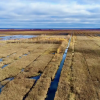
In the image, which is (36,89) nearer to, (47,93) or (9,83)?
(47,93)

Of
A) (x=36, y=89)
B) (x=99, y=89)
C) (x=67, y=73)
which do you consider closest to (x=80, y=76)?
(x=67, y=73)

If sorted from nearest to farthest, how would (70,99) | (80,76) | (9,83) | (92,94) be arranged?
(70,99), (92,94), (9,83), (80,76)

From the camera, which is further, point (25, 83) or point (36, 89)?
point (25, 83)

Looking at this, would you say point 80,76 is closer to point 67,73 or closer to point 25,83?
point 67,73

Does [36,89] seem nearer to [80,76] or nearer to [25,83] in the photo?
[25,83]

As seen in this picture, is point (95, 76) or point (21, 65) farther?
point (21, 65)

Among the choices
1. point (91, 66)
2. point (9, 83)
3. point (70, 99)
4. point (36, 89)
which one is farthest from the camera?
point (91, 66)

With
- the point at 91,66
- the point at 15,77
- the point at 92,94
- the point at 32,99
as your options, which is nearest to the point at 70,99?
the point at 92,94

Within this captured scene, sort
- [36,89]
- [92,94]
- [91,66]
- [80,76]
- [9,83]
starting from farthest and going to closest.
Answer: [91,66], [80,76], [9,83], [36,89], [92,94]

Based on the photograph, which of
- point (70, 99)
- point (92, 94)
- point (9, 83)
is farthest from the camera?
point (9, 83)
